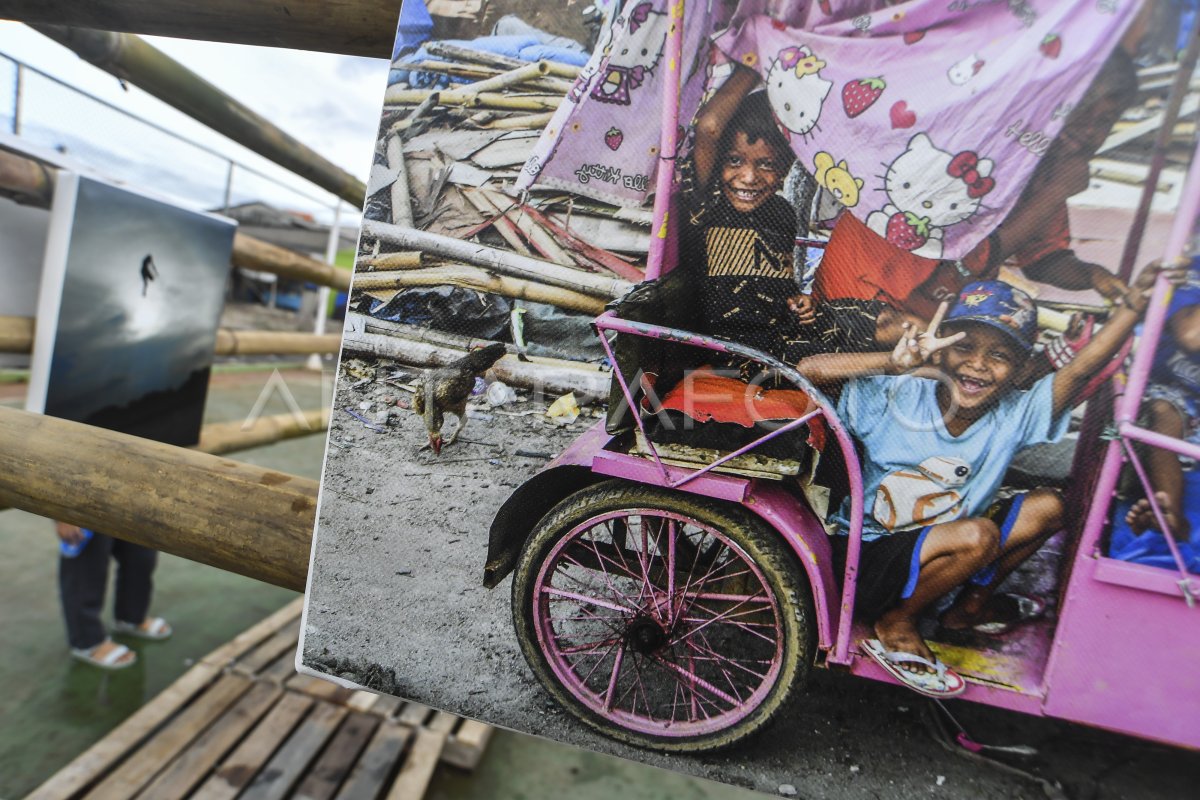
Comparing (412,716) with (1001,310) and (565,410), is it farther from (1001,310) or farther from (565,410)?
(1001,310)

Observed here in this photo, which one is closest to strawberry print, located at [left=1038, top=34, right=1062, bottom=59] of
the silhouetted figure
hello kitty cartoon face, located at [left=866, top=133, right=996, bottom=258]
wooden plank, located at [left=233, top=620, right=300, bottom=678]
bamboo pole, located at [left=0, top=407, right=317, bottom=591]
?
hello kitty cartoon face, located at [left=866, top=133, right=996, bottom=258]

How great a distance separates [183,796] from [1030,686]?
105 inches

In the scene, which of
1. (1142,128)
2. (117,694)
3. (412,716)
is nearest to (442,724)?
(412,716)

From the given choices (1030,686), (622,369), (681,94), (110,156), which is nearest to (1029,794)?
(1030,686)

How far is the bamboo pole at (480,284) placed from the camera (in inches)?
32.5

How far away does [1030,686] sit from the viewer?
71 centimetres

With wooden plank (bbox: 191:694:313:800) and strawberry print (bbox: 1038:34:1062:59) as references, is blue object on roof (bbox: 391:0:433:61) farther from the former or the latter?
wooden plank (bbox: 191:694:313:800)

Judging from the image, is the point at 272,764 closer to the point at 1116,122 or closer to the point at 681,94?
the point at 681,94

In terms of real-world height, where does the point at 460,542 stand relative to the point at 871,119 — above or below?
below

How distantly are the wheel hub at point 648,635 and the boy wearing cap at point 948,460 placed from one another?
0.23 meters

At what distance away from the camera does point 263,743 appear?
2.52 meters

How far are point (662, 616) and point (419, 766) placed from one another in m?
2.27

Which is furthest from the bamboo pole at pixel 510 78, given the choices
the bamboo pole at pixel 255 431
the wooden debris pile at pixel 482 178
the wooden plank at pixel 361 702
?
the wooden plank at pixel 361 702

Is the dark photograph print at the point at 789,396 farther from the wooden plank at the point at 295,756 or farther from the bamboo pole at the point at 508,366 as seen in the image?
the wooden plank at the point at 295,756
